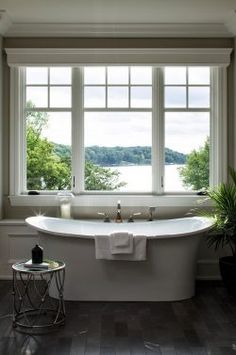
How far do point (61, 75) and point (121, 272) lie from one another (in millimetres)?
2432

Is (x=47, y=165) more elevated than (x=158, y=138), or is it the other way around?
(x=158, y=138)

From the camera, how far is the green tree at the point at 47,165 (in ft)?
19.0

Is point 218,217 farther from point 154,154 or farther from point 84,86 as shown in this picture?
point 84,86

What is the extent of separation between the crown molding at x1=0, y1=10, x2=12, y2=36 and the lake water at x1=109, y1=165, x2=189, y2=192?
2.06m

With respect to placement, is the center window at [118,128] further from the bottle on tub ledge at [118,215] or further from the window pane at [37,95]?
the window pane at [37,95]

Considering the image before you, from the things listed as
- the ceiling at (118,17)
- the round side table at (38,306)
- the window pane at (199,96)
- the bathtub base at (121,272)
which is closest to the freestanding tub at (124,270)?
the bathtub base at (121,272)

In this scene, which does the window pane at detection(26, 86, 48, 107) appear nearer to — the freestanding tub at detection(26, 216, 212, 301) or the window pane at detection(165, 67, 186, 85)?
the window pane at detection(165, 67, 186, 85)

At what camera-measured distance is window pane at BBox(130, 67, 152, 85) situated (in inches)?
227

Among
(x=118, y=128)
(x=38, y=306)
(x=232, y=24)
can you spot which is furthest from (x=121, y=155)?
(x=38, y=306)

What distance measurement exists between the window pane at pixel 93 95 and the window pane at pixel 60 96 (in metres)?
0.19

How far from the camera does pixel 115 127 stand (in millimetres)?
5844

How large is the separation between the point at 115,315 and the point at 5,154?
2.37 meters

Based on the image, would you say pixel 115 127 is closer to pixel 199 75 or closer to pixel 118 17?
pixel 199 75

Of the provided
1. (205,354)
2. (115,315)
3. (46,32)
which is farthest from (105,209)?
(205,354)
